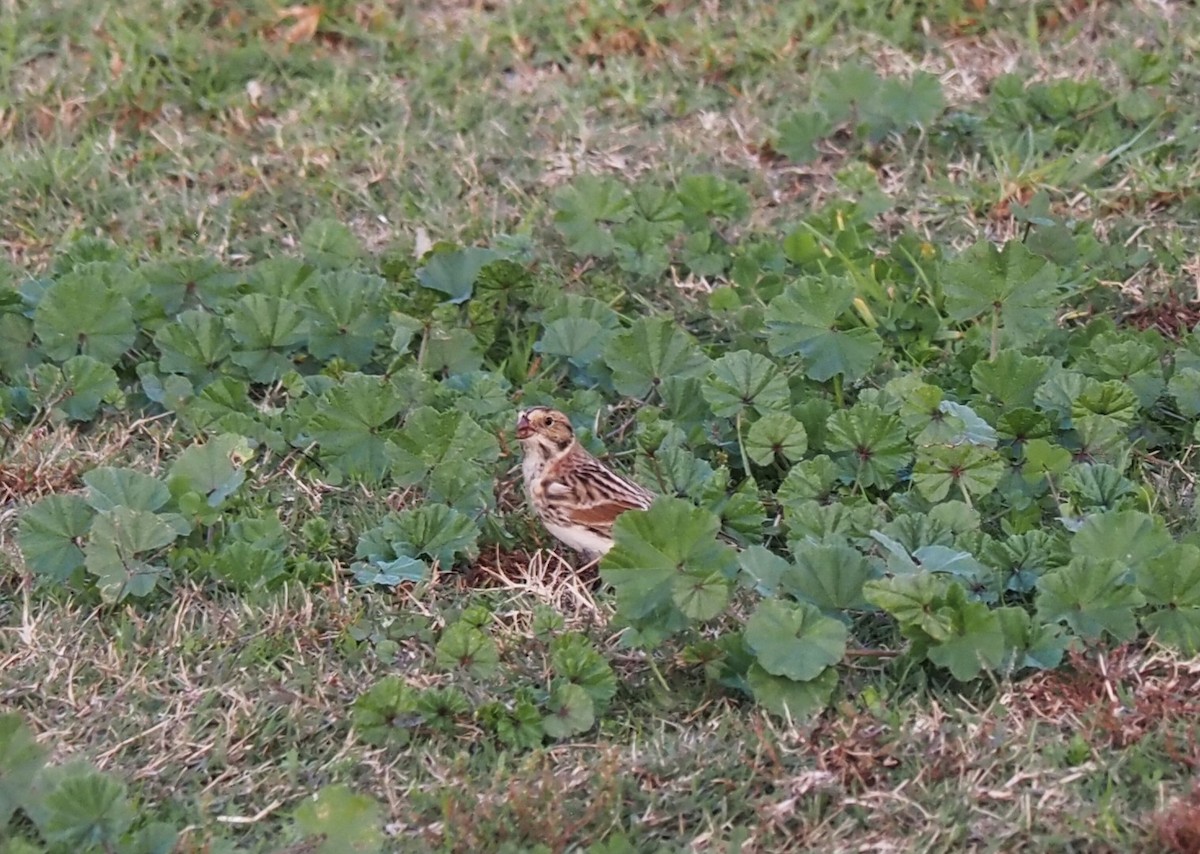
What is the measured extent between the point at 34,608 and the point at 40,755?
866mm

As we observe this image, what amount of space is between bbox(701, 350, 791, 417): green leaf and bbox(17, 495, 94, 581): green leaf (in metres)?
1.79

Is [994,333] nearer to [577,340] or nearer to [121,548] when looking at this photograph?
[577,340]

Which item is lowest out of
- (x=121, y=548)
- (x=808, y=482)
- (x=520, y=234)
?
(x=520, y=234)

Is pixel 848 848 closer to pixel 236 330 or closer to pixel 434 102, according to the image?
pixel 236 330

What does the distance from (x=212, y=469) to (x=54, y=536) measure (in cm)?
51

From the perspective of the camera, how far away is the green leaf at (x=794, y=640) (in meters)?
4.05

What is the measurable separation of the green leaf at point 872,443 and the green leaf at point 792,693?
1019 mm

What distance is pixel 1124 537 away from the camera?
4328mm

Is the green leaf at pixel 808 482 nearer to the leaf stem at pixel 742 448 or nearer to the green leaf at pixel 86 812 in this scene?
the leaf stem at pixel 742 448

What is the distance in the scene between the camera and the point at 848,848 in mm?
3807

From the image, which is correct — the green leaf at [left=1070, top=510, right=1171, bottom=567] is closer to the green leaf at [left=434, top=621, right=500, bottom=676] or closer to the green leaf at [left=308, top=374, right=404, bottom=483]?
the green leaf at [left=434, top=621, right=500, bottom=676]

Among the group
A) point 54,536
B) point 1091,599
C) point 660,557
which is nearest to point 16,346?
point 54,536

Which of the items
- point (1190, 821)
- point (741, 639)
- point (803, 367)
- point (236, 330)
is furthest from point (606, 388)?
point (1190, 821)

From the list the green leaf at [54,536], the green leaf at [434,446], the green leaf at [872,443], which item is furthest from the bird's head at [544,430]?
the green leaf at [54,536]
